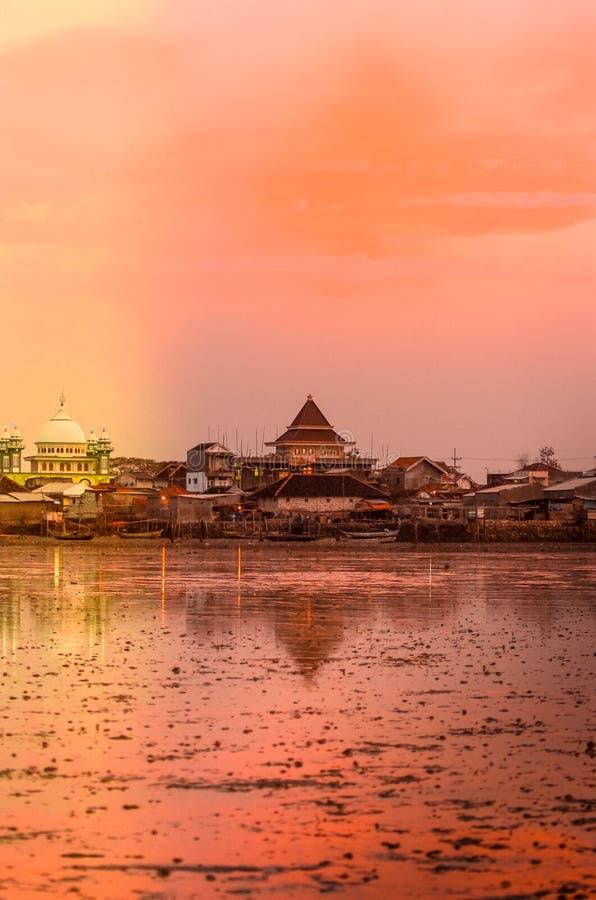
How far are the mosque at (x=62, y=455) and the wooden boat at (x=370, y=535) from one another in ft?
231

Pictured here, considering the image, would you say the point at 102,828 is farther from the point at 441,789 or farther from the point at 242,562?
the point at 242,562

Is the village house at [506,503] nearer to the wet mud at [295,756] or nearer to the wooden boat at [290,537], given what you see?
the wooden boat at [290,537]

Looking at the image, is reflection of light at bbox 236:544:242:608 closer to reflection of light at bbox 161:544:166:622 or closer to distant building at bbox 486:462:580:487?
reflection of light at bbox 161:544:166:622

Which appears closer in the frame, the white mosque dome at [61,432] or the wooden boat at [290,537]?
the wooden boat at [290,537]

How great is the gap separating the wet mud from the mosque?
13446cm

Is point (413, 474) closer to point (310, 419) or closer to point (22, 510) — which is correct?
point (310, 419)

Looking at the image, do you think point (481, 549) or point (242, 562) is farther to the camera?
point (481, 549)

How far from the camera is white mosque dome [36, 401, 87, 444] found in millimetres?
173375

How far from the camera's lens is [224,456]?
5581 inches

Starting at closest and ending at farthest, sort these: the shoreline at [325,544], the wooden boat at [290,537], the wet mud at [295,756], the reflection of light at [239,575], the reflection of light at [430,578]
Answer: the wet mud at [295,756] → the reflection of light at [239,575] → the reflection of light at [430,578] → the shoreline at [325,544] → the wooden boat at [290,537]

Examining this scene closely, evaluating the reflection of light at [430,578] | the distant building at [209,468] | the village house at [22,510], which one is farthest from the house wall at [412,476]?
the reflection of light at [430,578]

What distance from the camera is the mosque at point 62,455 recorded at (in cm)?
16912

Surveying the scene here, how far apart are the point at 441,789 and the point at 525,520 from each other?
299 feet

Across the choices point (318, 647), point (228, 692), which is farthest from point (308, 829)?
point (318, 647)
